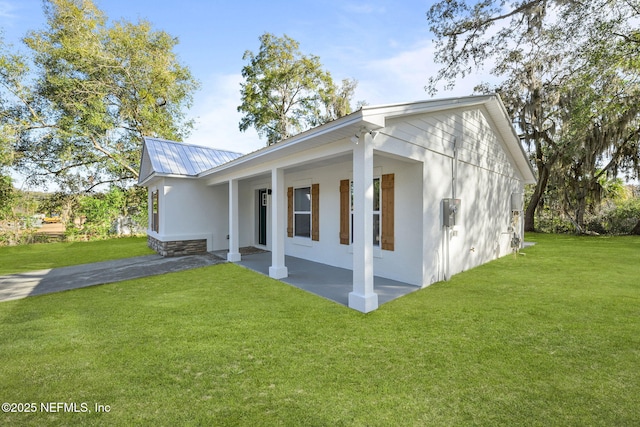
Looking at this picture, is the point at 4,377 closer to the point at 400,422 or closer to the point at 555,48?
the point at 400,422

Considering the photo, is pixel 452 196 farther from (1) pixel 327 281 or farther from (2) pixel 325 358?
(2) pixel 325 358

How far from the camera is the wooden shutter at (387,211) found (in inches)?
215

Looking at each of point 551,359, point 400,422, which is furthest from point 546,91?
point 400,422

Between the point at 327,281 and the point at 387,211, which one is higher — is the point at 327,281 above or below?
below

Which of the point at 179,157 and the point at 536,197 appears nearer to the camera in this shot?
the point at 179,157

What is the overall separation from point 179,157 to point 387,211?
294 inches

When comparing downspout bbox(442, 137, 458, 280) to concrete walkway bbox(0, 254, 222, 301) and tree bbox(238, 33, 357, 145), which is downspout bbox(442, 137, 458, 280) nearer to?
concrete walkway bbox(0, 254, 222, 301)

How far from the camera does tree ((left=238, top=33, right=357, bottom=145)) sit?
60.6ft

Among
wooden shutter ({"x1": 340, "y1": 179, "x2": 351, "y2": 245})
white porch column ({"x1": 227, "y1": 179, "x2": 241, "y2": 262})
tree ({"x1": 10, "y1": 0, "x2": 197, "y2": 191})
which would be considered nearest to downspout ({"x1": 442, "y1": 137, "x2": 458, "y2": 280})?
wooden shutter ({"x1": 340, "y1": 179, "x2": 351, "y2": 245})

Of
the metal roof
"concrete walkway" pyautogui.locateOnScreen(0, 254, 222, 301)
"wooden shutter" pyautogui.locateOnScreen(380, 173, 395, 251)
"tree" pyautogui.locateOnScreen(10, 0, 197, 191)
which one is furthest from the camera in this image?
"tree" pyautogui.locateOnScreen(10, 0, 197, 191)

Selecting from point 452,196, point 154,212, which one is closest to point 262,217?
point 154,212

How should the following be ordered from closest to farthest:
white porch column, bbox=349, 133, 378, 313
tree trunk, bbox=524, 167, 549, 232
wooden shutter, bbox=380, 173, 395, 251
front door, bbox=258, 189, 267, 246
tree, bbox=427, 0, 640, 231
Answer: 1. white porch column, bbox=349, 133, 378, 313
2. wooden shutter, bbox=380, 173, 395, 251
3. tree, bbox=427, 0, 640, 231
4. front door, bbox=258, 189, 267, 246
5. tree trunk, bbox=524, 167, 549, 232

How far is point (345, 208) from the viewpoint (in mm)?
6348

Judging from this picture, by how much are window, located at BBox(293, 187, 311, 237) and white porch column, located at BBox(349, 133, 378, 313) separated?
12.5 feet
